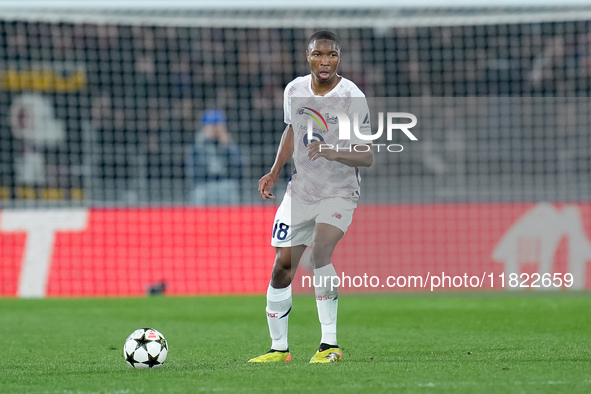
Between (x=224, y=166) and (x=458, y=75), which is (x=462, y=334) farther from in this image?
(x=458, y=75)

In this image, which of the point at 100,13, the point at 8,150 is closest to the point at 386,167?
the point at 100,13

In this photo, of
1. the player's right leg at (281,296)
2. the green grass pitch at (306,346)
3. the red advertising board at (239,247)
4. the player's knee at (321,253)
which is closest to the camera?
Answer: the green grass pitch at (306,346)

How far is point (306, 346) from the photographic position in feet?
26.1

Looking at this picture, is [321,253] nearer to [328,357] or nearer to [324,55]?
[328,357]

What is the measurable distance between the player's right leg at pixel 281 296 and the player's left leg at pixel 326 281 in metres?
0.22

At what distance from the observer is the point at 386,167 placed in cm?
1833

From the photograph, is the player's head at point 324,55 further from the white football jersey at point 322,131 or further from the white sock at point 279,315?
the white sock at point 279,315

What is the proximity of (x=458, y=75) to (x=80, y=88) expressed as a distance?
7386 millimetres

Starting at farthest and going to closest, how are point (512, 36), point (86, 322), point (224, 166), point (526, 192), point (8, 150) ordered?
point (512, 36) < point (8, 150) < point (526, 192) < point (224, 166) < point (86, 322)

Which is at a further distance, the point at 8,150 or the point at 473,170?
the point at 8,150

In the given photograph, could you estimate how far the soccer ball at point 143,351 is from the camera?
6.46m

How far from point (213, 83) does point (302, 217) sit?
44.2ft

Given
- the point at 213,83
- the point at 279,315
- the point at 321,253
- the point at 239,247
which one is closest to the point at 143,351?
the point at 279,315

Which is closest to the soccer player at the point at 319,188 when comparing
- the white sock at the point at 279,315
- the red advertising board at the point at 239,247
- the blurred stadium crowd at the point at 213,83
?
the white sock at the point at 279,315
